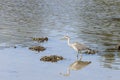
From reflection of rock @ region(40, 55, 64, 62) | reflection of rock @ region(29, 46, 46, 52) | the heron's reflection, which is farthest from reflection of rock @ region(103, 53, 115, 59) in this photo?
reflection of rock @ region(29, 46, 46, 52)

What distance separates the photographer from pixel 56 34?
3594 centimetres

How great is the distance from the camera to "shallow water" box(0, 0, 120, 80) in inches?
948

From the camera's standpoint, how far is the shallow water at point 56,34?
79.0 ft

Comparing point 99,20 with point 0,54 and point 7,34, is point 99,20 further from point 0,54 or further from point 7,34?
point 0,54

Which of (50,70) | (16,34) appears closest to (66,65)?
(50,70)

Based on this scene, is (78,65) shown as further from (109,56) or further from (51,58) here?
(109,56)

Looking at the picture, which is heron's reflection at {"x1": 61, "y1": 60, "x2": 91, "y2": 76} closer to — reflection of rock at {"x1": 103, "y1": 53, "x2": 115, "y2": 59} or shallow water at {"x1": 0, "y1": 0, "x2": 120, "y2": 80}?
shallow water at {"x1": 0, "y1": 0, "x2": 120, "y2": 80}

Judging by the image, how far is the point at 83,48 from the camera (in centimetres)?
2758

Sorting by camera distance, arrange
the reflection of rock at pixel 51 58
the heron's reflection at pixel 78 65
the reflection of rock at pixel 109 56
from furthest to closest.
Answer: the reflection of rock at pixel 109 56 → the reflection of rock at pixel 51 58 → the heron's reflection at pixel 78 65

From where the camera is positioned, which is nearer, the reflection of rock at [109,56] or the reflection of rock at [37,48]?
the reflection of rock at [109,56]

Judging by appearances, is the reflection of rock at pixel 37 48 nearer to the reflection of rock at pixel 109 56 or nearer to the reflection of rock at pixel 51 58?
the reflection of rock at pixel 51 58

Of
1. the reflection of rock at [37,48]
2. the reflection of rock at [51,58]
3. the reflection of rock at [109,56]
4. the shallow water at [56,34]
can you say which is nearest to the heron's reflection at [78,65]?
the shallow water at [56,34]

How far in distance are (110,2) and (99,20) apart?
64.9ft

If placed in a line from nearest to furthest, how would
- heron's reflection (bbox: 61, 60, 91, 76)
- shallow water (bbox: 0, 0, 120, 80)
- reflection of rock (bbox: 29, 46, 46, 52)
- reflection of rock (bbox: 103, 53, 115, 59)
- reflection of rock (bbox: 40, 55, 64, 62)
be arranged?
shallow water (bbox: 0, 0, 120, 80), heron's reflection (bbox: 61, 60, 91, 76), reflection of rock (bbox: 40, 55, 64, 62), reflection of rock (bbox: 103, 53, 115, 59), reflection of rock (bbox: 29, 46, 46, 52)
